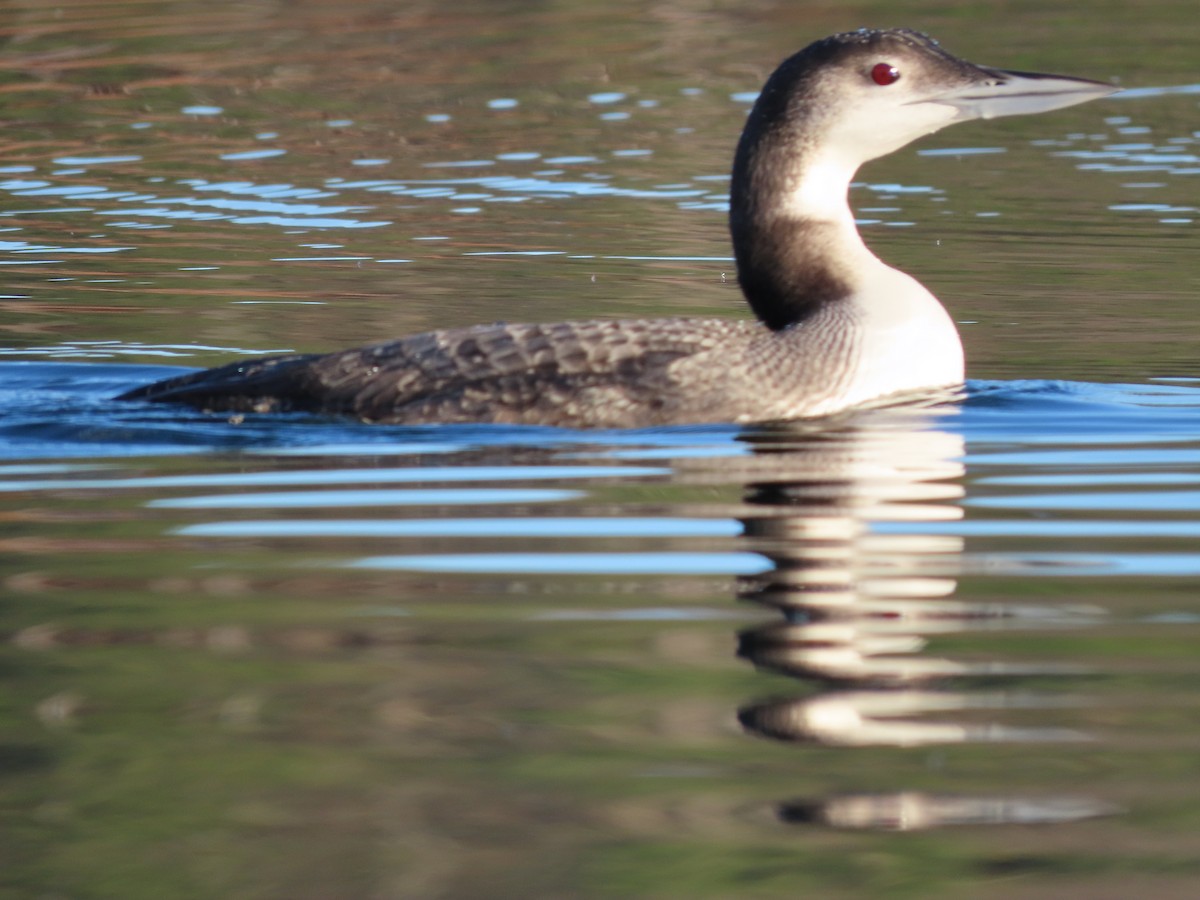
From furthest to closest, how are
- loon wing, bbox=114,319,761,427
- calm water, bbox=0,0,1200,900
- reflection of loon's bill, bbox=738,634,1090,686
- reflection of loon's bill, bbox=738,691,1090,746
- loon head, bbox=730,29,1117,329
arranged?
loon head, bbox=730,29,1117,329, loon wing, bbox=114,319,761,427, reflection of loon's bill, bbox=738,634,1090,686, reflection of loon's bill, bbox=738,691,1090,746, calm water, bbox=0,0,1200,900

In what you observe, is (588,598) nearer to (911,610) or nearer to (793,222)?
(911,610)

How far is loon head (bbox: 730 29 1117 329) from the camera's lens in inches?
257

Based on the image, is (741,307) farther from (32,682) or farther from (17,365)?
(32,682)

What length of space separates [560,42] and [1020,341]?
11.5 metres

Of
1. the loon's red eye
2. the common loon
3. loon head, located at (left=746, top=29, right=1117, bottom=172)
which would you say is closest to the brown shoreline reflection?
the common loon

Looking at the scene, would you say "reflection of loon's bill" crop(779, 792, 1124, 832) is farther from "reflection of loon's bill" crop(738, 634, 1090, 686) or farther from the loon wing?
the loon wing

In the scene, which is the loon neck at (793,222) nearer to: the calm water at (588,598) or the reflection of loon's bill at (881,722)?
the calm water at (588,598)

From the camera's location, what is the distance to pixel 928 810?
3238 mm

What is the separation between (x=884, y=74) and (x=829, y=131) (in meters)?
0.24

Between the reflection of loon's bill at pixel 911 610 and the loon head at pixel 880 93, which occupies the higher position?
the loon head at pixel 880 93

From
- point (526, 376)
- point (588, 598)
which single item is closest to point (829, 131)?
point (526, 376)

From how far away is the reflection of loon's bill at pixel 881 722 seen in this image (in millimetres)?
3551

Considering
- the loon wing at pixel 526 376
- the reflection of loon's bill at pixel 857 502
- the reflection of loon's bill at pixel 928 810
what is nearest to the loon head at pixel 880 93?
the loon wing at pixel 526 376

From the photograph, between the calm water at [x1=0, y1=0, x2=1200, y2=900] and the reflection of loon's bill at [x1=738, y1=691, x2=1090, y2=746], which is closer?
the calm water at [x1=0, y1=0, x2=1200, y2=900]
